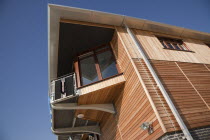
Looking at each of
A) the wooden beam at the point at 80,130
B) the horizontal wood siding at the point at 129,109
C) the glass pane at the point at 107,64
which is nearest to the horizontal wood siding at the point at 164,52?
the horizontal wood siding at the point at 129,109

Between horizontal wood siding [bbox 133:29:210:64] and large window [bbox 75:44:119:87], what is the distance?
198 cm

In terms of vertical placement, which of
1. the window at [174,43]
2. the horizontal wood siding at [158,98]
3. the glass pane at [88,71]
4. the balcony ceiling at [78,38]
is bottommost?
the horizontal wood siding at [158,98]

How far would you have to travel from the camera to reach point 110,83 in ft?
23.7

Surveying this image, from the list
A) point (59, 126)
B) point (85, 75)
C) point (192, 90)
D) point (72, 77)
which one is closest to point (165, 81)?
point (192, 90)

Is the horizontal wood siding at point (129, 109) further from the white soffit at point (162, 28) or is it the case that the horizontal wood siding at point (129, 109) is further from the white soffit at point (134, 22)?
the white soffit at point (162, 28)

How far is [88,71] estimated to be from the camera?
28.1 ft

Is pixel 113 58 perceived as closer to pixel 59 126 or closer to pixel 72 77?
pixel 72 77

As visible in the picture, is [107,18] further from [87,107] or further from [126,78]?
[87,107]

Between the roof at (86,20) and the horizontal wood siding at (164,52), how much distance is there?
1.78ft

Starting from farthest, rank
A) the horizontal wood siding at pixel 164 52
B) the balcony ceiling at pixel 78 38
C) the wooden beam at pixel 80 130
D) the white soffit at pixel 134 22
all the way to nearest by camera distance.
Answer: the wooden beam at pixel 80 130 < the white soffit at pixel 134 22 < the balcony ceiling at pixel 78 38 < the horizontal wood siding at pixel 164 52

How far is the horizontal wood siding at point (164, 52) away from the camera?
7.68 m

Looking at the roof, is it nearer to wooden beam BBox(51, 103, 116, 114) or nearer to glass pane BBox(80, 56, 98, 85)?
glass pane BBox(80, 56, 98, 85)

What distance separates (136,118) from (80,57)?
530cm

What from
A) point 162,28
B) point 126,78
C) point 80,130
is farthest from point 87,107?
point 162,28
